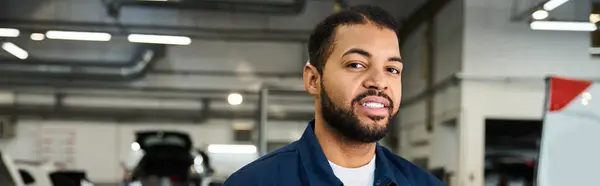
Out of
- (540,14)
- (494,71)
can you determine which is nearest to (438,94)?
(494,71)

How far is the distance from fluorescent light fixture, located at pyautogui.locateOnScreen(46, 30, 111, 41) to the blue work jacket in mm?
5558

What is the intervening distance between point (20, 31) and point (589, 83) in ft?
18.6

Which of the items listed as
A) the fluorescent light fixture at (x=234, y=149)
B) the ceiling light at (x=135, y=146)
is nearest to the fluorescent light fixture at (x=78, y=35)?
the ceiling light at (x=135, y=146)

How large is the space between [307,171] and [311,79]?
0.17m

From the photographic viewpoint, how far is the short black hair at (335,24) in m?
1.09

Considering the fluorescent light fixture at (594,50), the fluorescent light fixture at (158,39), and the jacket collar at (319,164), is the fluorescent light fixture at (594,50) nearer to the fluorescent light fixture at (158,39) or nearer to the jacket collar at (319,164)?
the fluorescent light fixture at (158,39)

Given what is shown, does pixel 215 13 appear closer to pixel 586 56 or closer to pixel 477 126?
pixel 477 126

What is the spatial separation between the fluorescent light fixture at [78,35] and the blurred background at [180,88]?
10 millimetres

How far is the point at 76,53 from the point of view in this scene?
6395mm

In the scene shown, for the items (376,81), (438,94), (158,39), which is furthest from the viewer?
→ (158,39)

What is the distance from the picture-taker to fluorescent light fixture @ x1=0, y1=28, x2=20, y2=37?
6289mm

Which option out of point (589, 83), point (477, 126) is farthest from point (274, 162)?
point (477, 126)

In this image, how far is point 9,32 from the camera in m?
6.30

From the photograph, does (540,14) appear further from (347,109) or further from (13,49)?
(13,49)
